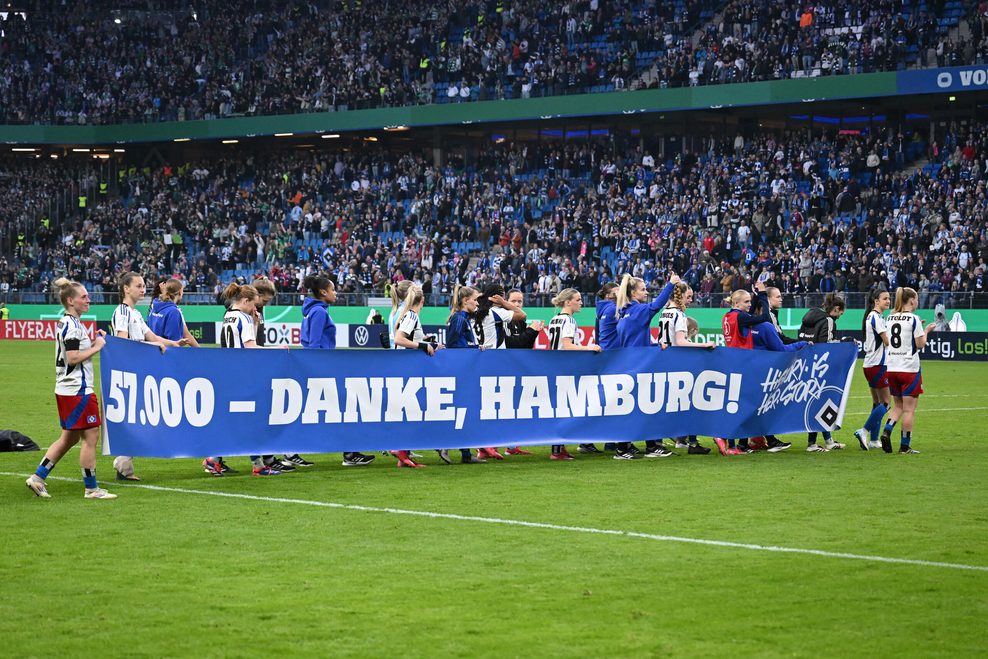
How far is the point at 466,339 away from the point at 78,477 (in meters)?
4.58

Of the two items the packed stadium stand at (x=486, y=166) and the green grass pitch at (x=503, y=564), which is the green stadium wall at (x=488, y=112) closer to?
the packed stadium stand at (x=486, y=166)

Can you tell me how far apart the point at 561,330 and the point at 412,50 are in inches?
1620

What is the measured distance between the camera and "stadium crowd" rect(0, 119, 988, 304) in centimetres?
3966

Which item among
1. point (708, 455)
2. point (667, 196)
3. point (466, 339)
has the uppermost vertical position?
point (667, 196)

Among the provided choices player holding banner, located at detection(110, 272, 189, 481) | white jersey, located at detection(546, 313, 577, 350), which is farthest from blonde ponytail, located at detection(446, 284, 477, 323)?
player holding banner, located at detection(110, 272, 189, 481)

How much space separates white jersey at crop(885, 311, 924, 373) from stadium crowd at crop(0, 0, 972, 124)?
96.0 ft

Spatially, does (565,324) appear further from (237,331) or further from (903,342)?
(237,331)

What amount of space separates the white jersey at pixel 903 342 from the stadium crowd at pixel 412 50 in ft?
96.0

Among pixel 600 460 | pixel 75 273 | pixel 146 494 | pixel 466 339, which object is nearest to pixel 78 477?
pixel 146 494

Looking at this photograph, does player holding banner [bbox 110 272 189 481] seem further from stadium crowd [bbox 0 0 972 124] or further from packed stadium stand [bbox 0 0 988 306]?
stadium crowd [bbox 0 0 972 124]

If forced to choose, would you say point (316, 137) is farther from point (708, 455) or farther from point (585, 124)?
point (708, 455)

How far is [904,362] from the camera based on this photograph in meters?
15.3

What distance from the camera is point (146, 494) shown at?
480 inches

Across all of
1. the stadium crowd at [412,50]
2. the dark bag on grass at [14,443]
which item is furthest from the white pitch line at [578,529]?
the stadium crowd at [412,50]
